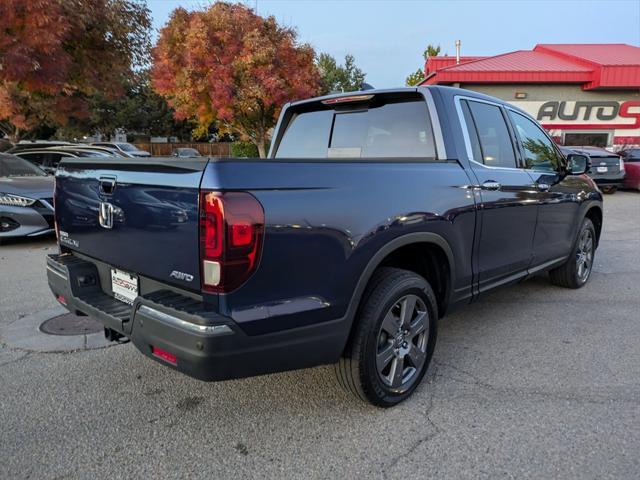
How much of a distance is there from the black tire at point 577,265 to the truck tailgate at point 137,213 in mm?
4323

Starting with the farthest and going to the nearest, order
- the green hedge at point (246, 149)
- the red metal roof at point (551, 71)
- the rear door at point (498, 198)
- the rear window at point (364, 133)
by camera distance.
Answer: the green hedge at point (246, 149), the red metal roof at point (551, 71), the rear door at point (498, 198), the rear window at point (364, 133)

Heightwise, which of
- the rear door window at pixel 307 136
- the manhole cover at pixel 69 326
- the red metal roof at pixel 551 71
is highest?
the red metal roof at pixel 551 71

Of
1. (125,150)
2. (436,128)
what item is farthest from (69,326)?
(125,150)

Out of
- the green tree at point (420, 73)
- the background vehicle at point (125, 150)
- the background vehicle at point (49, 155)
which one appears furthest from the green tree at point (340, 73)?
the background vehicle at point (49, 155)

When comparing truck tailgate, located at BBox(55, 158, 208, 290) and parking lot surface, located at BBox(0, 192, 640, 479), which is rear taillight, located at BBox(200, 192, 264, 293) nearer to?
truck tailgate, located at BBox(55, 158, 208, 290)

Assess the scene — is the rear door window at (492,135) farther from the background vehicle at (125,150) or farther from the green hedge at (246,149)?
the green hedge at (246,149)

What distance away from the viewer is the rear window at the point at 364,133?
3.41 meters

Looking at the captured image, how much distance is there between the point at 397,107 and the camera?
11.5 feet

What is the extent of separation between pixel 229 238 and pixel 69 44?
12.1m

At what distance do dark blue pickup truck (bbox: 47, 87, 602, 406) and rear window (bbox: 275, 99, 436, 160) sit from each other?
1cm

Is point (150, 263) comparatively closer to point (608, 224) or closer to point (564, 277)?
point (564, 277)

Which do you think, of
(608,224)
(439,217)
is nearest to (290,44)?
(608,224)

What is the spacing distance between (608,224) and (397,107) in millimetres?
8504

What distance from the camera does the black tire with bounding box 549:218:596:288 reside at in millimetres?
5164
